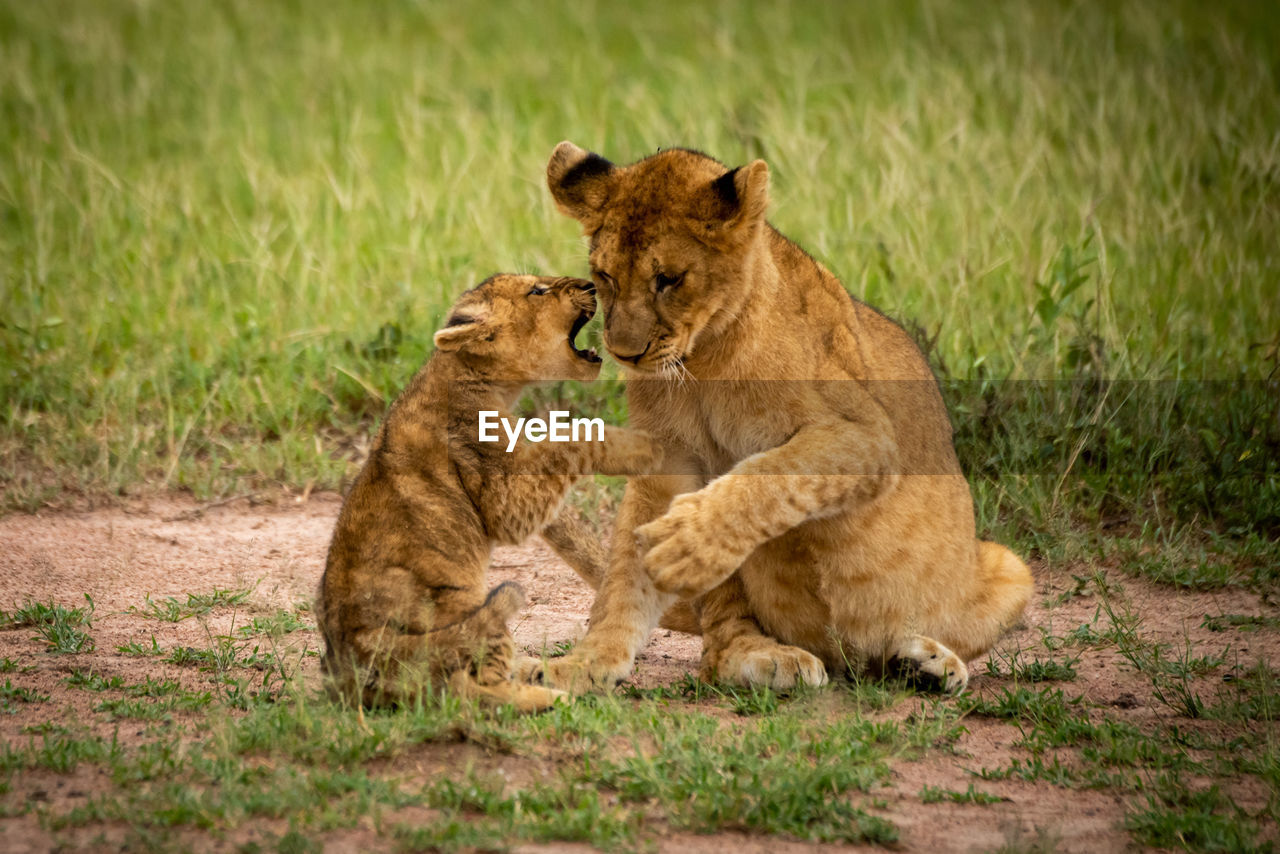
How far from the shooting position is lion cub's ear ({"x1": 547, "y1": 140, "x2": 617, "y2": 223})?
434 centimetres

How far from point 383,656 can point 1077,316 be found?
4347 mm

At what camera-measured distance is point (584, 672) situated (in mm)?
4152

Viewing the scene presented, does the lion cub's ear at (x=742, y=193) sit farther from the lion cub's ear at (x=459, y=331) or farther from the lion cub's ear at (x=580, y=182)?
the lion cub's ear at (x=459, y=331)

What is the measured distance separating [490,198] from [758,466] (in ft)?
16.2

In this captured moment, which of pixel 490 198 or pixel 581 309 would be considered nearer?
pixel 581 309

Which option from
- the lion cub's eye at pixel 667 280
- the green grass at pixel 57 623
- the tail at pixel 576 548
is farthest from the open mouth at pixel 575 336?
the green grass at pixel 57 623

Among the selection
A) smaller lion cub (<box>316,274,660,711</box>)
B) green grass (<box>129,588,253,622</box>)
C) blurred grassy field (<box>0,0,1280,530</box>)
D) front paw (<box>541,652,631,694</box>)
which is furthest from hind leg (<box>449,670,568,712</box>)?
blurred grassy field (<box>0,0,1280,530</box>)

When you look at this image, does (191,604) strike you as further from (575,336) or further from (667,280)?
(667,280)

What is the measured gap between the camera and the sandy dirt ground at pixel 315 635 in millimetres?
3230

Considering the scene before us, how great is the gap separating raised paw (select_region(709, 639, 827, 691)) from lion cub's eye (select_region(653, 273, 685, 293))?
1.12 metres

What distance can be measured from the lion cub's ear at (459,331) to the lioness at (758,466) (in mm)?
394

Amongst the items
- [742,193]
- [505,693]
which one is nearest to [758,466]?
[742,193]

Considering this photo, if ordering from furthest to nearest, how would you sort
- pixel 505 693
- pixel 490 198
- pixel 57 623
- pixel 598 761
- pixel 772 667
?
pixel 490 198
pixel 57 623
pixel 772 667
pixel 505 693
pixel 598 761

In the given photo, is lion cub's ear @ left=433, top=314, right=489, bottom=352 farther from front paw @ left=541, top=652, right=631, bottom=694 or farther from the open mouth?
front paw @ left=541, top=652, right=631, bottom=694
